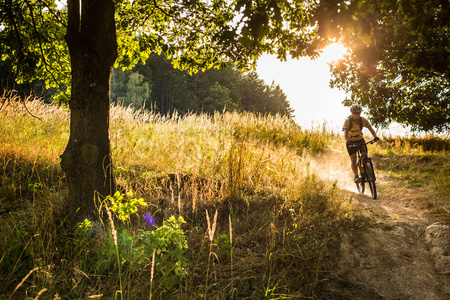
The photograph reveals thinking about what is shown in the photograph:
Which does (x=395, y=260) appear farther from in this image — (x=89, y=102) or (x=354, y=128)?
(x=89, y=102)

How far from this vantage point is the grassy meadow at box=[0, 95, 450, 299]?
89.7 inches

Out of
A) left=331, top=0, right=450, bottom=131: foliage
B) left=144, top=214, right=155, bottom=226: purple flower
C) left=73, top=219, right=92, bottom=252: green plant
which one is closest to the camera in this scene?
left=73, top=219, right=92, bottom=252: green plant

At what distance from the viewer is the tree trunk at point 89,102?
9.43 ft

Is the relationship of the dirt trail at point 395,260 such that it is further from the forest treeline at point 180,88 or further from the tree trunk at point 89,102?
the forest treeline at point 180,88

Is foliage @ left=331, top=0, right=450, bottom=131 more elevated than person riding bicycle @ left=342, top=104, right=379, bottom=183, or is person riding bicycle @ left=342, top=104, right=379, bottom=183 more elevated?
foliage @ left=331, top=0, right=450, bottom=131

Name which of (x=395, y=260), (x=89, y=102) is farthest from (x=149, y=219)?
(x=395, y=260)

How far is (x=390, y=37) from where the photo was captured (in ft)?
34.3

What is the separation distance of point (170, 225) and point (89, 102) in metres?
1.88

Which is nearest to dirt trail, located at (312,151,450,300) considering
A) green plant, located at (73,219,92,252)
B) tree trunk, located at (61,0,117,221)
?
green plant, located at (73,219,92,252)

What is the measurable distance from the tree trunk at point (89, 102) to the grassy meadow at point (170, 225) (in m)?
0.30

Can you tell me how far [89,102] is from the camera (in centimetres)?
293

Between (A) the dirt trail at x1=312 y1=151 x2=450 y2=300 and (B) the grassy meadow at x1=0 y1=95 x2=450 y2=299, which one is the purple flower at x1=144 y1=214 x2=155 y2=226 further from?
(A) the dirt trail at x1=312 y1=151 x2=450 y2=300

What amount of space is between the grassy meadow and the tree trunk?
30 cm

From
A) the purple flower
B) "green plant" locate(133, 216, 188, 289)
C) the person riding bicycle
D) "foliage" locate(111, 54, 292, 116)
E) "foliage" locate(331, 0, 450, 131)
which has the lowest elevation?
the purple flower
